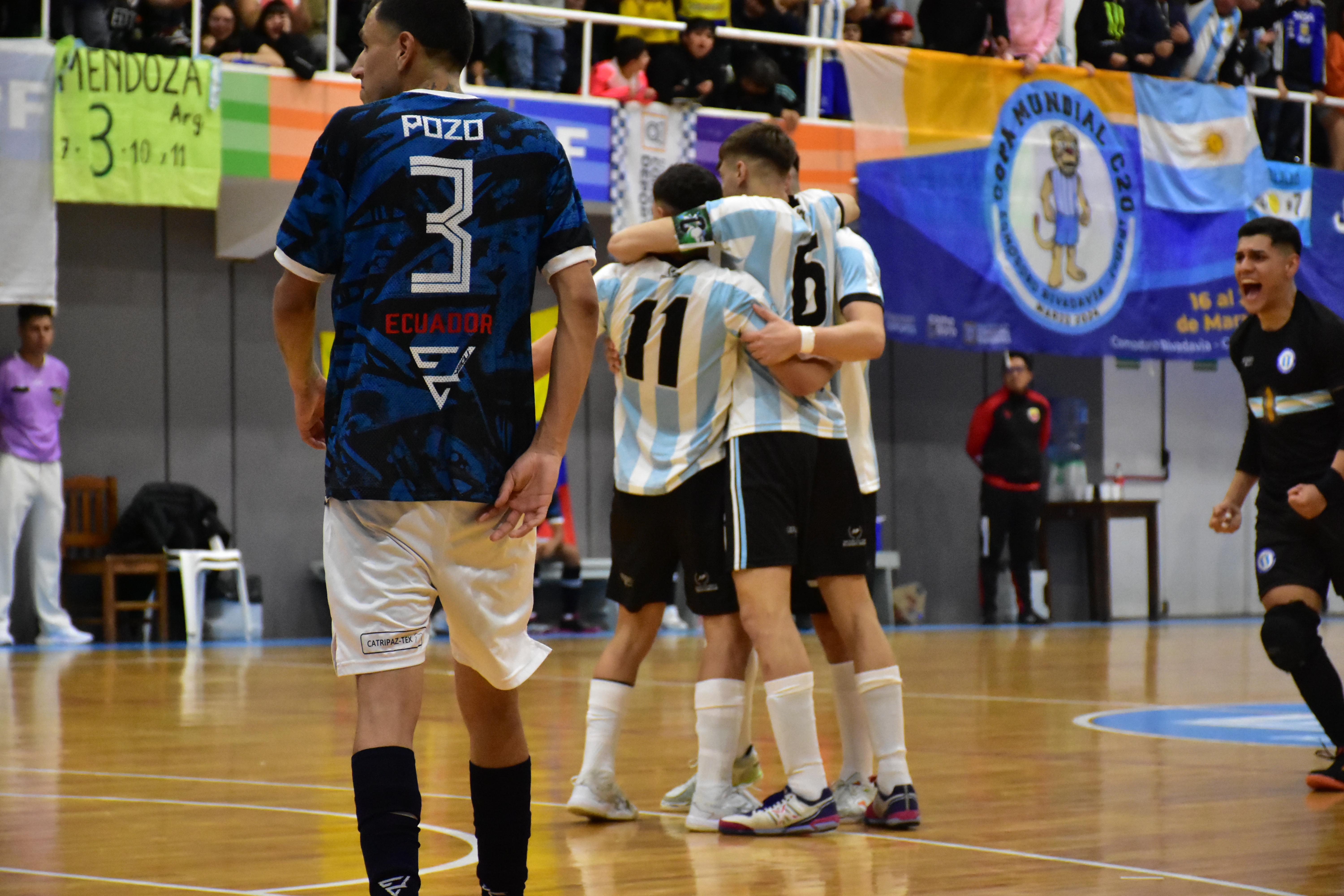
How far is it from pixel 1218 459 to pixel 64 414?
1186 cm

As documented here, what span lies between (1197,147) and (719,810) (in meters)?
12.2

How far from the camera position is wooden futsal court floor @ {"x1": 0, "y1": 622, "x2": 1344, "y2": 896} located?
3.48 metres

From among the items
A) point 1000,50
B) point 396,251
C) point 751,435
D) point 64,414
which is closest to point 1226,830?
point 751,435

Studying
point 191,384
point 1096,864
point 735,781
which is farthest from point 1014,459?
point 1096,864

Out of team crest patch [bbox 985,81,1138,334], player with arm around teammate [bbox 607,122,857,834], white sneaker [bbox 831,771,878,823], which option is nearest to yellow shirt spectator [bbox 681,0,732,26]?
team crest patch [bbox 985,81,1138,334]

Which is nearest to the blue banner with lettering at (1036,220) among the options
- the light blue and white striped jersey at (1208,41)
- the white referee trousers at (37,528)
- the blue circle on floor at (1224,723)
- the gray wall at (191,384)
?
the light blue and white striped jersey at (1208,41)

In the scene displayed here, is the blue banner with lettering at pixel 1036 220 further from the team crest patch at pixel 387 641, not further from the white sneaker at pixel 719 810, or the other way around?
the team crest patch at pixel 387 641

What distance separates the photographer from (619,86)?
1269 centimetres

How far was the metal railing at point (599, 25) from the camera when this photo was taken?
11.5 meters

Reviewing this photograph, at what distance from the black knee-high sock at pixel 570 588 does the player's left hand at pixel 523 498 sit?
34.0 ft

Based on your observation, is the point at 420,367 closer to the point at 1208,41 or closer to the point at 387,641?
the point at 387,641

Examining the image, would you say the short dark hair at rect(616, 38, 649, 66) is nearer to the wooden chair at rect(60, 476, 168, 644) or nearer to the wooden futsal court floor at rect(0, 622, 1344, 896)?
the wooden chair at rect(60, 476, 168, 644)

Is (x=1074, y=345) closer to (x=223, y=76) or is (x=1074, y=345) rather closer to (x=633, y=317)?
(x=223, y=76)

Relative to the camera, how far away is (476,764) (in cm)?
284
